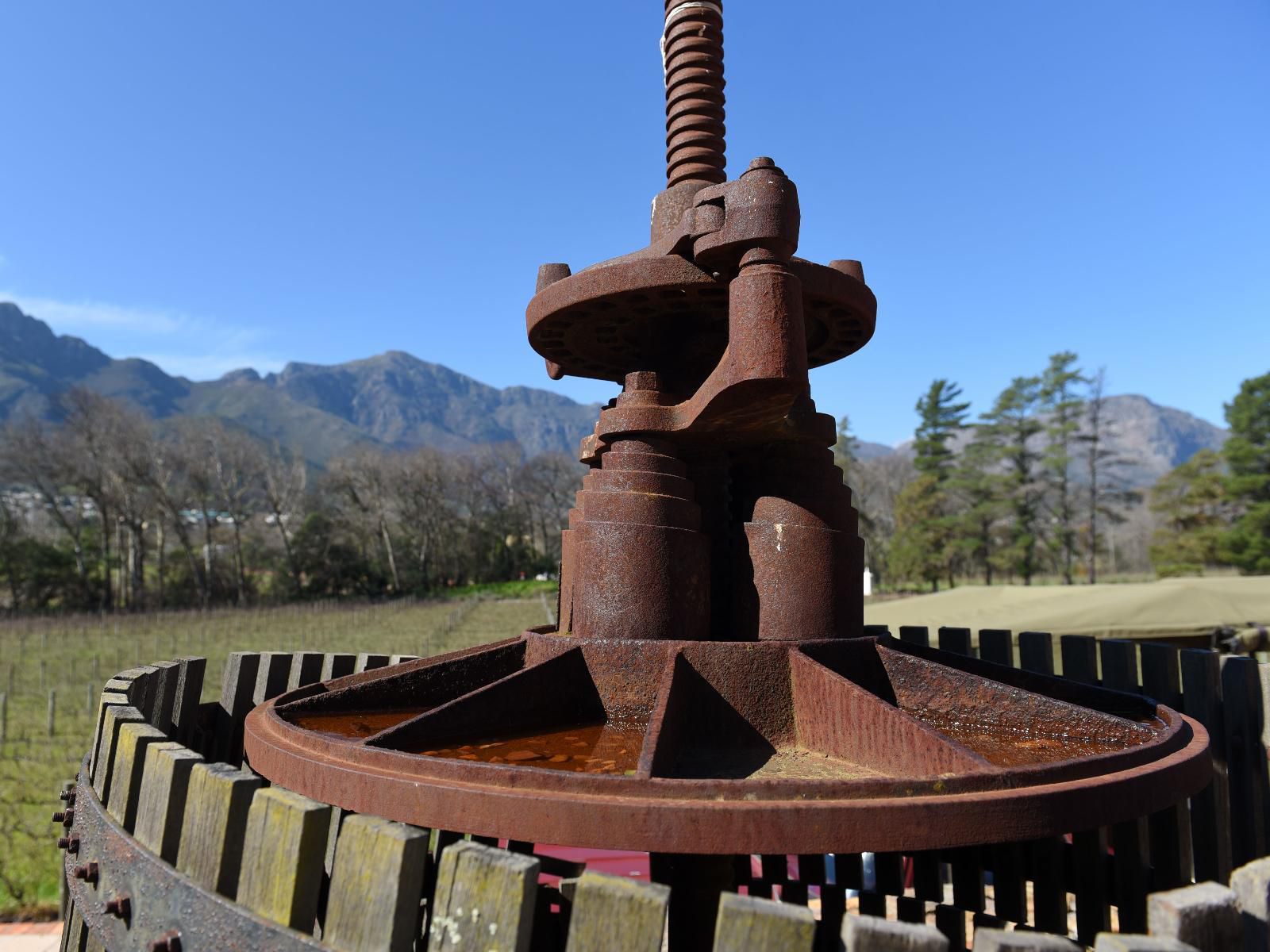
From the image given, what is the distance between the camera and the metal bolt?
8.13ft

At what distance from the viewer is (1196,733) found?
9.72 feet

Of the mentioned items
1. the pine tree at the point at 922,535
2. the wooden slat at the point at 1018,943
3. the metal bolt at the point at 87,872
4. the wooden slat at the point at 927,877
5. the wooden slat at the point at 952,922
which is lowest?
the wooden slat at the point at 952,922

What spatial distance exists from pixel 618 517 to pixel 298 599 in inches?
1941

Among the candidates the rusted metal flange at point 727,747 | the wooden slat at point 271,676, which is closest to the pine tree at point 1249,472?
the rusted metal flange at point 727,747

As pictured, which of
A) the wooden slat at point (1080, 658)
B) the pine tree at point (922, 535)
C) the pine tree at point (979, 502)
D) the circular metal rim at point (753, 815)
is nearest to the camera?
the circular metal rim at point (753, 815)

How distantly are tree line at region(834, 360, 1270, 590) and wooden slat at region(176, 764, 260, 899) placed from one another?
4973cm

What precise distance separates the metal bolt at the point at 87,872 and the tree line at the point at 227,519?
4766cm

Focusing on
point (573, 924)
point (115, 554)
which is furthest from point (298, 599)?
point (573, 924)

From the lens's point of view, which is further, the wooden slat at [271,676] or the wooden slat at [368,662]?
the wooden slat at [368,662]

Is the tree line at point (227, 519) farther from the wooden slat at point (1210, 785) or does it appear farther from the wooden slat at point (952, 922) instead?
the wooden slat at point (1210, 785)

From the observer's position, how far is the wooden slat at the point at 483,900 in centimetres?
161

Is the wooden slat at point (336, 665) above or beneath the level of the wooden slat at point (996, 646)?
beneath

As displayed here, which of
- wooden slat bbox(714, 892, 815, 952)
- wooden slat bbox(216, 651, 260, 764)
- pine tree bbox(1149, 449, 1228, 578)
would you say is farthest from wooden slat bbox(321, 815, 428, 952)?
pine tree bbox(1149, 449, 1228, 578)

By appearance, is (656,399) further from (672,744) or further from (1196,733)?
(1196,733)
